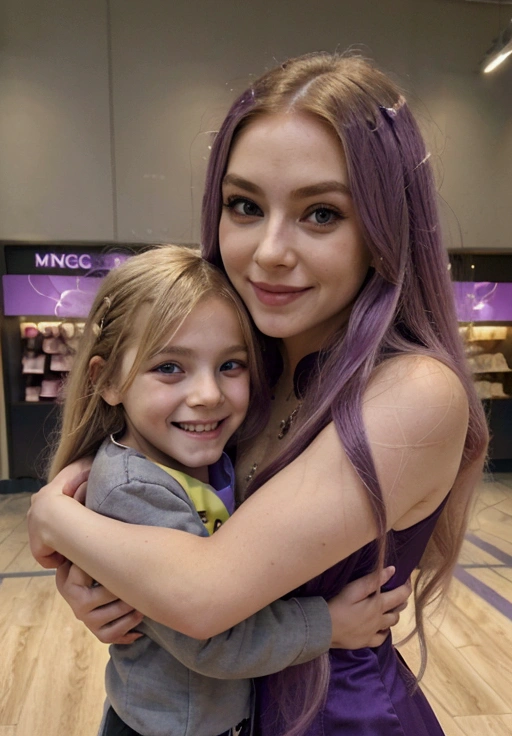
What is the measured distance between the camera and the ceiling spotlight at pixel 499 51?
464cm

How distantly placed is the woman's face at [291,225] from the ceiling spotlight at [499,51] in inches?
182

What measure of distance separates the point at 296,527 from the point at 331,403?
0.20m

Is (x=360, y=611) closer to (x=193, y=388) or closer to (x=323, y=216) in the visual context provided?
(x=193, y=388)

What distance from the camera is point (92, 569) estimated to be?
90cm

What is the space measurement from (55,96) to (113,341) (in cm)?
439

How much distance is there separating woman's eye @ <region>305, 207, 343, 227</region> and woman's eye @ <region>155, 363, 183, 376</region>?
0.35 metres

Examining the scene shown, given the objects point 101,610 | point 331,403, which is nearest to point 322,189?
point 331,403

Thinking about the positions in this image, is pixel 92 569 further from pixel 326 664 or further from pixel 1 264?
pixel 1 264

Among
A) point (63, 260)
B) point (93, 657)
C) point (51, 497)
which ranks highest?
point (63, 260)

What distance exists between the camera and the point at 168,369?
3.50 feet

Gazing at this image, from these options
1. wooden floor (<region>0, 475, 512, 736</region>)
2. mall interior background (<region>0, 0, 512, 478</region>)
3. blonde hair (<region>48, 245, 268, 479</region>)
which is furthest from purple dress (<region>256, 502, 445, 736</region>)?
mall interior background (<region>0, 0, 512, 478</region>)

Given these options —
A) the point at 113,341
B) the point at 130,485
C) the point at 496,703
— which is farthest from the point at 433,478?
the point at 496,703

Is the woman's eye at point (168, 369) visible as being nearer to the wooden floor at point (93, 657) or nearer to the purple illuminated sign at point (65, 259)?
the wooden floor at point (93, 657)

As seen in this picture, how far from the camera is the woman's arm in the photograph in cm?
81
